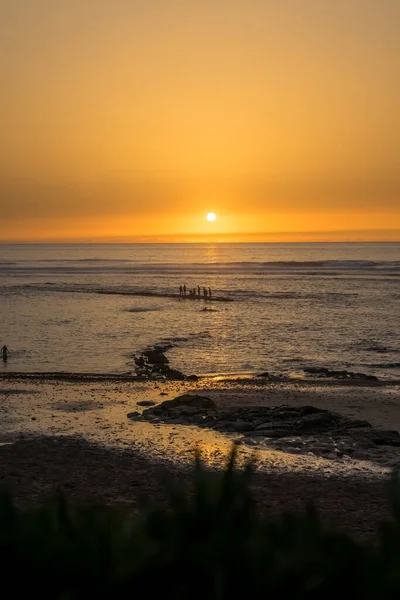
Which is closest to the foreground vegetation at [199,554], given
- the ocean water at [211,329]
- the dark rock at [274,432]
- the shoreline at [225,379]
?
the dark rock at [274,432]

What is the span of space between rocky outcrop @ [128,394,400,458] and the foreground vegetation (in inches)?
382

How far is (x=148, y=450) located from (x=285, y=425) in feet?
9.73

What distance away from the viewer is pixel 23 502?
8.80 metres

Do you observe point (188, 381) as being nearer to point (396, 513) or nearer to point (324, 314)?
point (396, 513)

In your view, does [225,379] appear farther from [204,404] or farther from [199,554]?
[199,554]

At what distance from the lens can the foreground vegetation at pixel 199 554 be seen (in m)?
2.00

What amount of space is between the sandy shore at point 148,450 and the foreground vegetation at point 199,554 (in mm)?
6683

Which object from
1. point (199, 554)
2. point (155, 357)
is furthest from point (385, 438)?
point (155, 357)

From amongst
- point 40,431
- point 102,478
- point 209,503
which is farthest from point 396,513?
point 40,431

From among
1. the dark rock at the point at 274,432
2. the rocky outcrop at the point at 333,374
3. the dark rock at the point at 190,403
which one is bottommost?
the rocky outcrop at the point at 333,374

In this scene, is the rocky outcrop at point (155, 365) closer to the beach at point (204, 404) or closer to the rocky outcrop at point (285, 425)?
the beach at point (204, 404)

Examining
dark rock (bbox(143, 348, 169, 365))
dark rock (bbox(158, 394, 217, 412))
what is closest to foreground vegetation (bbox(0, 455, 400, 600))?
dark rock (bbox(158, 394, 217, 412))

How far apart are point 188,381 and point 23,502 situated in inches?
412

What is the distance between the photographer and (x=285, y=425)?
43.0 feet
